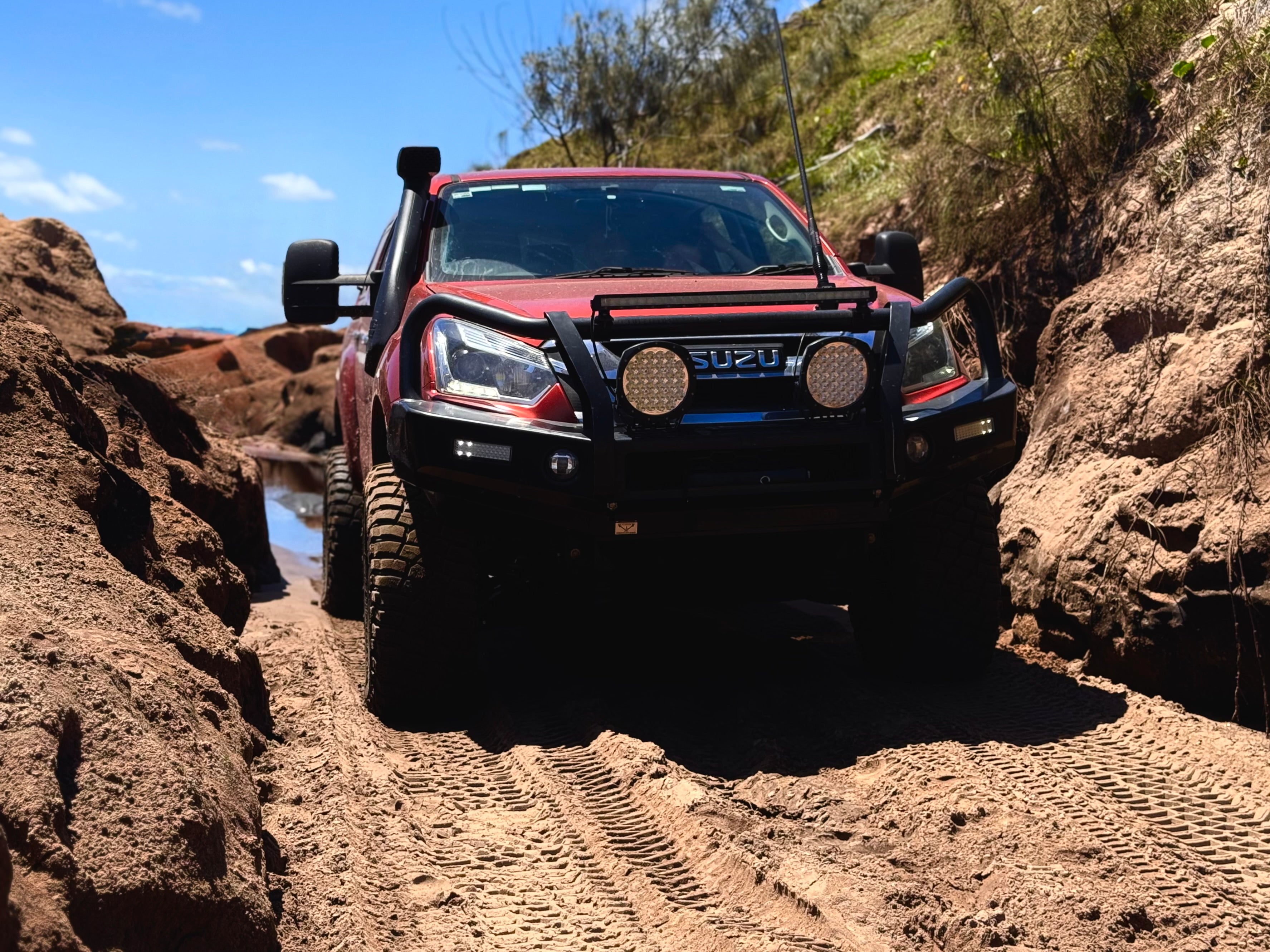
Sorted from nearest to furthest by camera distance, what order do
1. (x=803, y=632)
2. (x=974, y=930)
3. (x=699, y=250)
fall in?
(x=974, y=930) → (x=699, y=250) → (x=803, y=632)

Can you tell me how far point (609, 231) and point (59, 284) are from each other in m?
5.64

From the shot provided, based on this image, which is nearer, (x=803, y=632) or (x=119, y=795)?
(x=119, y=795)

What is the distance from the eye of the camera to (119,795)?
2715 mm

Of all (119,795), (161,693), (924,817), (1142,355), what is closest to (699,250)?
(1142,355)

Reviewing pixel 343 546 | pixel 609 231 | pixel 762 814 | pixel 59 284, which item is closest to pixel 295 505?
pixel 59 284

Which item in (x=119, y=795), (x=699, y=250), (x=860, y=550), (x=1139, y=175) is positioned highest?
(x=1139, y=175)

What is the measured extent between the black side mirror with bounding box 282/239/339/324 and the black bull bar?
1.24 metres

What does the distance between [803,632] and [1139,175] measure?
114 inches

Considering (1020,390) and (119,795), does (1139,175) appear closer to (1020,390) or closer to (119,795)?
(1020,390)

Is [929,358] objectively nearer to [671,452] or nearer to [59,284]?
[671,452]

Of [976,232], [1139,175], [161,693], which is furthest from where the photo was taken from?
[976,232]

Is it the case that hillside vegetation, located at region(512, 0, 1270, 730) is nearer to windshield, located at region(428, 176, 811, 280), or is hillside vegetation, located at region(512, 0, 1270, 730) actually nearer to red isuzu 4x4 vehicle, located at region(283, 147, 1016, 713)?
red isuzu 4x4 vehicle, located at region(283, 147, 1016, 713)

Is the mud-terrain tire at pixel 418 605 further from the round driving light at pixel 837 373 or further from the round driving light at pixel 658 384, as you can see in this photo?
the round driving light at pixel 837 373

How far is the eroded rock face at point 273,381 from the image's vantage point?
21.8m
